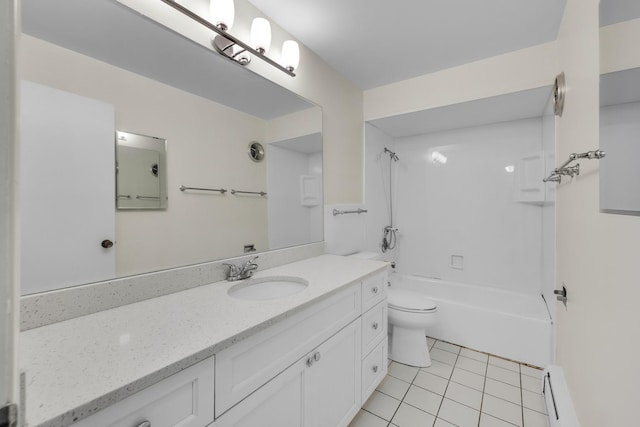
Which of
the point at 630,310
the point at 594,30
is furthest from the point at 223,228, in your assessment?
the point at 594,30

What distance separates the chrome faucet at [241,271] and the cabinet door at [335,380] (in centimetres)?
53

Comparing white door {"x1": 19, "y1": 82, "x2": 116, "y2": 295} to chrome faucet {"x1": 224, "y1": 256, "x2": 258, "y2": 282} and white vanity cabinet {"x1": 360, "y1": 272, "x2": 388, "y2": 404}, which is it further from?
white vanity cabinet {"x1": 360, "y1": 272, "x2": 388, "y2": 404}

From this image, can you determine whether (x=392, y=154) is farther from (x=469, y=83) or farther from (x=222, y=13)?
(x=222, y=13)

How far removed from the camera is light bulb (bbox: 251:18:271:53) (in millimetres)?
1428

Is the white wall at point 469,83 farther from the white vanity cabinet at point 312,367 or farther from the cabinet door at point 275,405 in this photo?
the cabinet door at point 275,405

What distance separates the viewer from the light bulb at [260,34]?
1428 mm

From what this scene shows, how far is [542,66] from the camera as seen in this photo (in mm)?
1843

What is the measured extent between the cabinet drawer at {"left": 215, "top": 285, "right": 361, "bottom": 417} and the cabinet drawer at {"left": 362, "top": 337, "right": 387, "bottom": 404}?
1.50 feet

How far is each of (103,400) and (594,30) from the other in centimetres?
191

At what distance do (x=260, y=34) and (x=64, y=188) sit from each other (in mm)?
1190

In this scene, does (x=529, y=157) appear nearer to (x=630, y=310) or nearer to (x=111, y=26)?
(x=630, y=310)

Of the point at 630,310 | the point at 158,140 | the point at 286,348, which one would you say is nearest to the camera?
the point at 630,310

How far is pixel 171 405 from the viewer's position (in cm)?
64

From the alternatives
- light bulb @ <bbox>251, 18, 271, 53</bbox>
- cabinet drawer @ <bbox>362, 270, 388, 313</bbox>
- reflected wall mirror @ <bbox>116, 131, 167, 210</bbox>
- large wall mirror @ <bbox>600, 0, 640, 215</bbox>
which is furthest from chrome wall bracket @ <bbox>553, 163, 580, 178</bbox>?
reflected wall mirror @ <bbox>116, 131, 167, 210</bbox>
